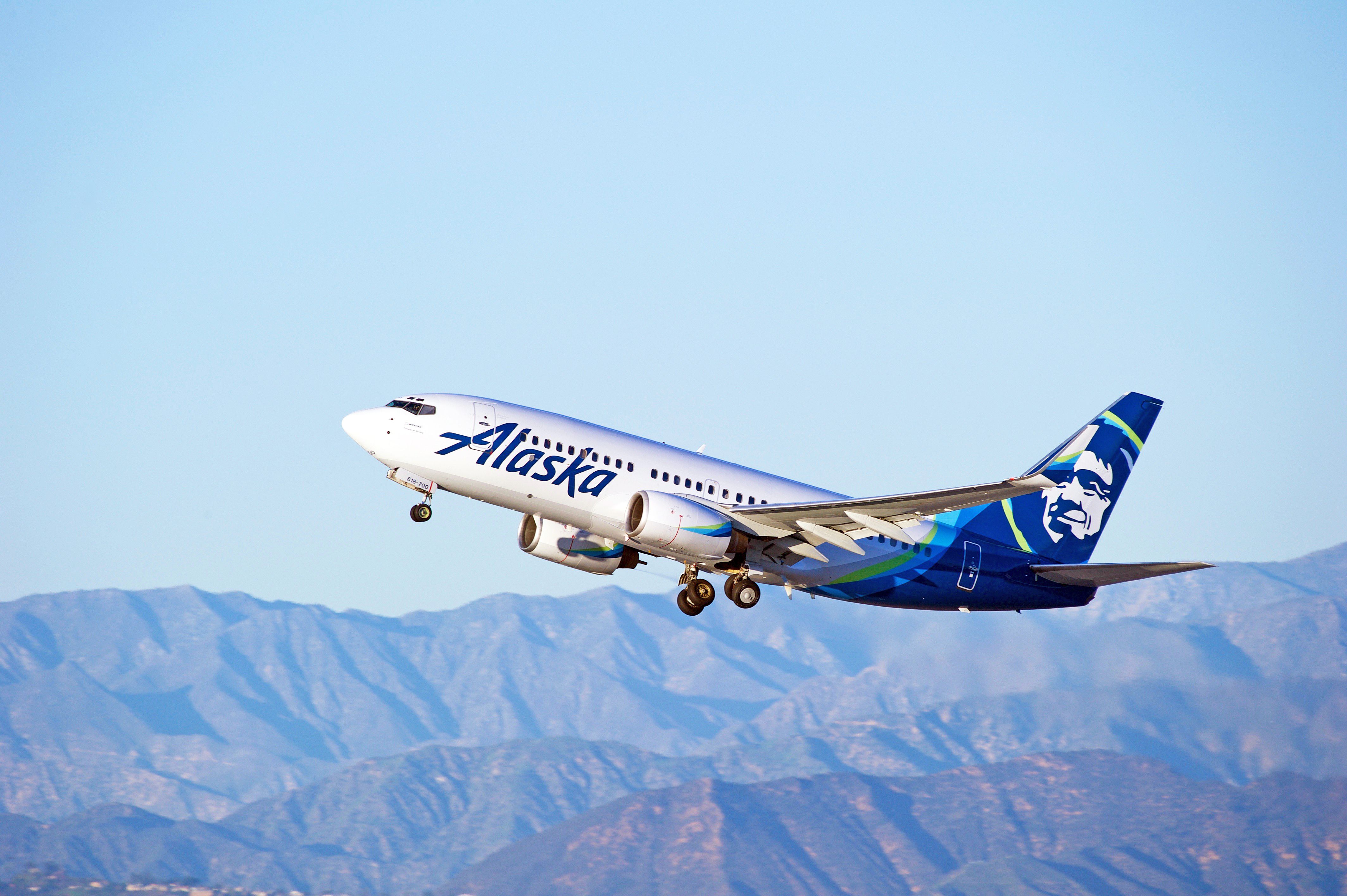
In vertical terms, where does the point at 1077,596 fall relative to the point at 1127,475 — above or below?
below

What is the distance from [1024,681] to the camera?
195250mm

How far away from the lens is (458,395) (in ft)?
156

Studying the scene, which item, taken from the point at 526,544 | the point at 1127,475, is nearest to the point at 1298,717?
the point at 1127,475

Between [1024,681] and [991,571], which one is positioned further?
[1024,681]

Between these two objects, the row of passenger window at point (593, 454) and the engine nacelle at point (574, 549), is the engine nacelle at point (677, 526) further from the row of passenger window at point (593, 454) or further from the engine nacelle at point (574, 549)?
the engine nacelle at point (574, 549)

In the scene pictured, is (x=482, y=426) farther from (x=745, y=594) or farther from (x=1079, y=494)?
(x=1079, y=494)

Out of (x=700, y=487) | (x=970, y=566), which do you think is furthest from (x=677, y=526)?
(x=970, y=566)

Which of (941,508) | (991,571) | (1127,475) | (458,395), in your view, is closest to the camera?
(941,508)

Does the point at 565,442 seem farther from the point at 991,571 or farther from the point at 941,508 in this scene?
the point at 991,571

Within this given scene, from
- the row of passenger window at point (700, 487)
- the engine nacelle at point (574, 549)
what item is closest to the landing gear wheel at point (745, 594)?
the row of passenger window at point (700, 487)

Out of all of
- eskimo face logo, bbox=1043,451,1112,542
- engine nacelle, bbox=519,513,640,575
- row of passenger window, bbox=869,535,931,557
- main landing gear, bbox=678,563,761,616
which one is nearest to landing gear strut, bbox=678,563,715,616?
main landing gear, bbox=678,563,761,616

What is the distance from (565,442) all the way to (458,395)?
12.3ft

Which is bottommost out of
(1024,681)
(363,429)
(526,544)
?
(1024,681)

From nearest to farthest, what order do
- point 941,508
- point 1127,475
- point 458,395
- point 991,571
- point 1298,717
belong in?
point 941,508
point 458,395
point 991,571
point 1127,475
point 1298,717
